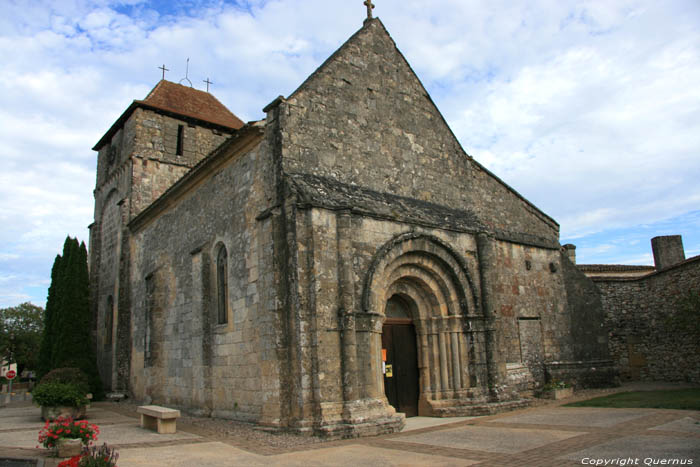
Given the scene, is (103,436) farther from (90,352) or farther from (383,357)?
(90,352)

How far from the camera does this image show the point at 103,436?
32.5ft

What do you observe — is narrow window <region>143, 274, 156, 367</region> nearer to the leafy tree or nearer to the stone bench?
the stone bench

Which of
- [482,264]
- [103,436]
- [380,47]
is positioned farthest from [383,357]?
[380,47]

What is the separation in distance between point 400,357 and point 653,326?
36.1ft

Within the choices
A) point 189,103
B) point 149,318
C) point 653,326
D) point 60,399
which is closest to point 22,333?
point 189,103

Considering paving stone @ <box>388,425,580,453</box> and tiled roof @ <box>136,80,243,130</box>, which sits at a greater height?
tiled roof @ <box>136,80,243,130</box>

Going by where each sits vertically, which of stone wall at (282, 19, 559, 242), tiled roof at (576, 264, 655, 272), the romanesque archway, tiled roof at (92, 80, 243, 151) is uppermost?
tiled roof at (92, 80, 243, 151)

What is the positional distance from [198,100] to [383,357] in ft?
54.7

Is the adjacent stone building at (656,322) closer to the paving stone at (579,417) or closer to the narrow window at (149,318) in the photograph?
the paving stone at (579,417)

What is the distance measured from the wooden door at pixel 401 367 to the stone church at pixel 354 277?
40 millimetres

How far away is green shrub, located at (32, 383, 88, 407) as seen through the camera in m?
12.5

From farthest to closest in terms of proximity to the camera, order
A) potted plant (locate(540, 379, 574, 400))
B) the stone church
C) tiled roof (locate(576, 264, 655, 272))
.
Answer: tiled roof (locate(576, 264, 655, 272))
potted plant (locate(540, 379, 574, 400))
the stone church

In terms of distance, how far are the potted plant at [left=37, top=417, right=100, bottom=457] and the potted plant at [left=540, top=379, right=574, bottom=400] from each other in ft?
36.2

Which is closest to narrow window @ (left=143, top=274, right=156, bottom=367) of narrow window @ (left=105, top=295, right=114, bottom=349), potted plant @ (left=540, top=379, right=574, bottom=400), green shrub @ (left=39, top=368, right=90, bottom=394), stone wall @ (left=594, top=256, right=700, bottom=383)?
green shrub @ (left=39, top=368, right=90, bottom=394)
